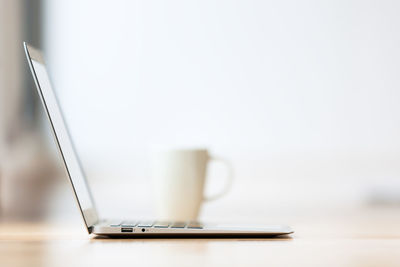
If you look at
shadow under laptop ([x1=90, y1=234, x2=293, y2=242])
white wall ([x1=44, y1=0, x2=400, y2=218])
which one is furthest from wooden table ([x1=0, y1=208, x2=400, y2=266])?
white wall ([x1=44, y1=0, x2=400, y2=218])

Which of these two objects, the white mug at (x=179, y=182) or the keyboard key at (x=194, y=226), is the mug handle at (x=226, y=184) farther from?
the keyboard key at (x=194, y=226)

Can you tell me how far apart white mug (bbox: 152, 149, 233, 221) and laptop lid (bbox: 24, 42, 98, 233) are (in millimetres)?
126

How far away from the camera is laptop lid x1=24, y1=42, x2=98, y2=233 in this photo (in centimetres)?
62

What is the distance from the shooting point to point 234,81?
91.9 inches

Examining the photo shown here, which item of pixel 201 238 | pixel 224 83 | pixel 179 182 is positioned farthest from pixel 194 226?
pixel 224 83

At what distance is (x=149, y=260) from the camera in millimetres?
514

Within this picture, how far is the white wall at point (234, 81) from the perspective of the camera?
7.56ft

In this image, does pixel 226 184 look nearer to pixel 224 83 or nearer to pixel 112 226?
pixel 112 226

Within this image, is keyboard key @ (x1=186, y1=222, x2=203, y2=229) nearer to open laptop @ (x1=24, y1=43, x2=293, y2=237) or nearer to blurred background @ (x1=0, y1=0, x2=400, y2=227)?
open laptop @ (x1=24, y1=43, x2=293, y2=237)

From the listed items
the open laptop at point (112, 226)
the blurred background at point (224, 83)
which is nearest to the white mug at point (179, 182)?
the open laptop at point (112, 226)

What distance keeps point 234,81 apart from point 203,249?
180 cm

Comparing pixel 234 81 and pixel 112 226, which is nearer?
pixel 112 226

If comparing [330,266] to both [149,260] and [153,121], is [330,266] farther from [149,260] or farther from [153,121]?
[153,121]

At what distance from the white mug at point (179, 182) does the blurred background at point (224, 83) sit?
1.40 meters
